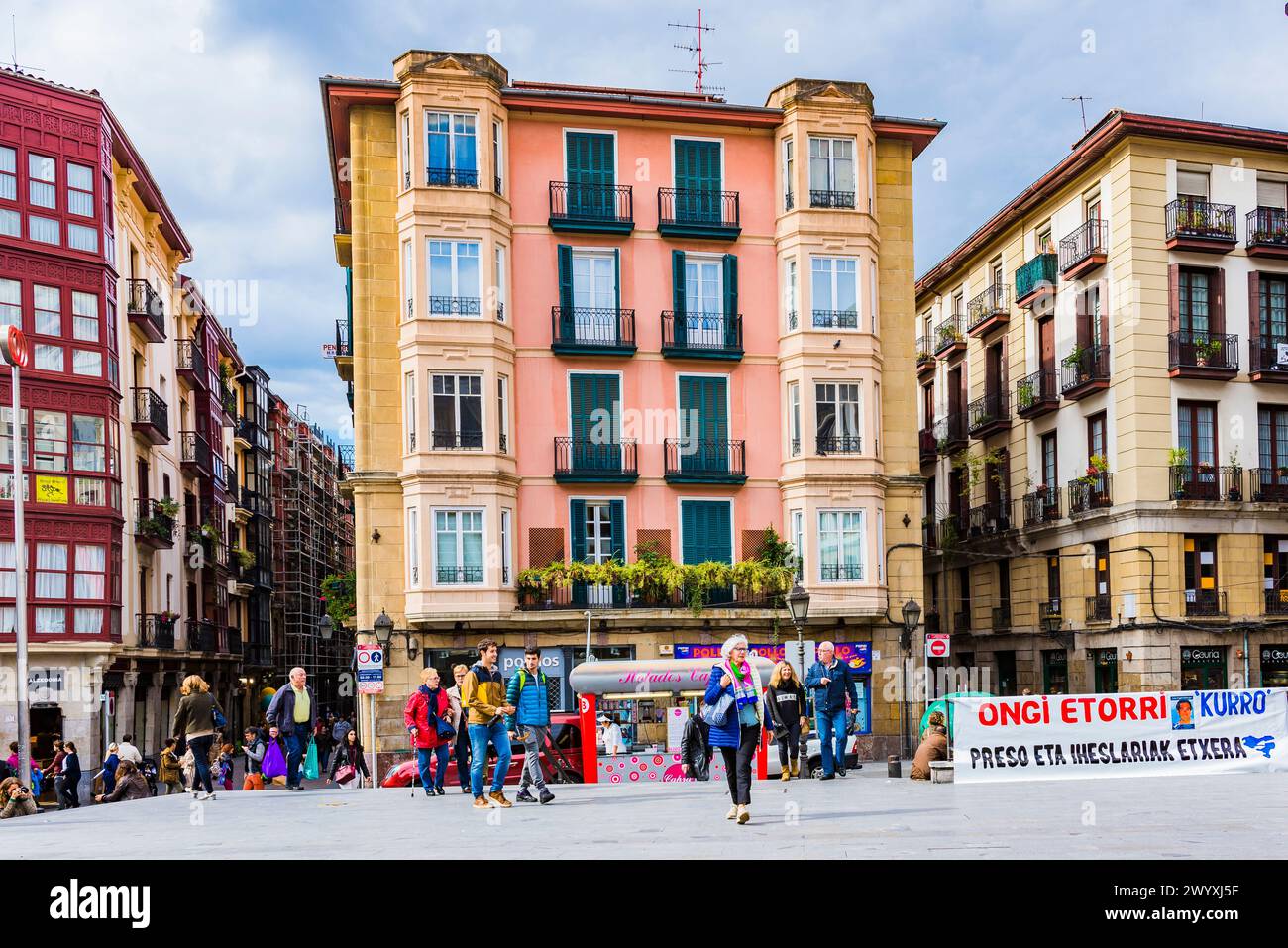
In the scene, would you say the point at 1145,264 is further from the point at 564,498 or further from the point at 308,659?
the point at 308,659

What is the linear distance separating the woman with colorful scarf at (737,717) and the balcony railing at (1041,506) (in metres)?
30.5

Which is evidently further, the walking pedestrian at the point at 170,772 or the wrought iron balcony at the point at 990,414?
the wrought iron balcony at the point at 990,414

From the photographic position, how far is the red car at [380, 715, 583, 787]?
2222 centimetres

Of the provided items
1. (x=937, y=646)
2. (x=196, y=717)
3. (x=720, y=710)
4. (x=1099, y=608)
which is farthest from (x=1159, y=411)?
(x=196, y=717)

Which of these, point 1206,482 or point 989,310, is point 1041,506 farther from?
point 989,310

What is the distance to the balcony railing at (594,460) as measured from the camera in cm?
3638

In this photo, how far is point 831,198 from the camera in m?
37.7

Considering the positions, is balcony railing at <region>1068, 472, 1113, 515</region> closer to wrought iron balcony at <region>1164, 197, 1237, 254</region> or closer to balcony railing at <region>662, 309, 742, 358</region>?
wrought iron balcony at <region>1164, 197, 1237, 254</region>

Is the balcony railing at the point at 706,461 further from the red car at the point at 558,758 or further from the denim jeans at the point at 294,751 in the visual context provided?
the denim jeans at the point at 294,751

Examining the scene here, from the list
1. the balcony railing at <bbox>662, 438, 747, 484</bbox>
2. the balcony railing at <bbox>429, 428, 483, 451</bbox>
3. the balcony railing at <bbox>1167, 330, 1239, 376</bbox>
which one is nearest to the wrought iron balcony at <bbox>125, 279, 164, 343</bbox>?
the balcony railing at <bbox>429, 428, 483, 451</bbox>

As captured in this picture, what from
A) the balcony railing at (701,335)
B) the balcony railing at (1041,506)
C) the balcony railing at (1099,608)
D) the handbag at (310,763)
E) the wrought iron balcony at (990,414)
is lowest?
the handbag at (310,763)

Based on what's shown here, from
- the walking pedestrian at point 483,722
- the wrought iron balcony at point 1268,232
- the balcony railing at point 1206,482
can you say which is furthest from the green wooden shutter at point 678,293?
the walking pedestrian at point 483,722

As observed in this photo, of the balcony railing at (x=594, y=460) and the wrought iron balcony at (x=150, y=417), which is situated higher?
the wrought iron balcony at (x=150, y=417)
